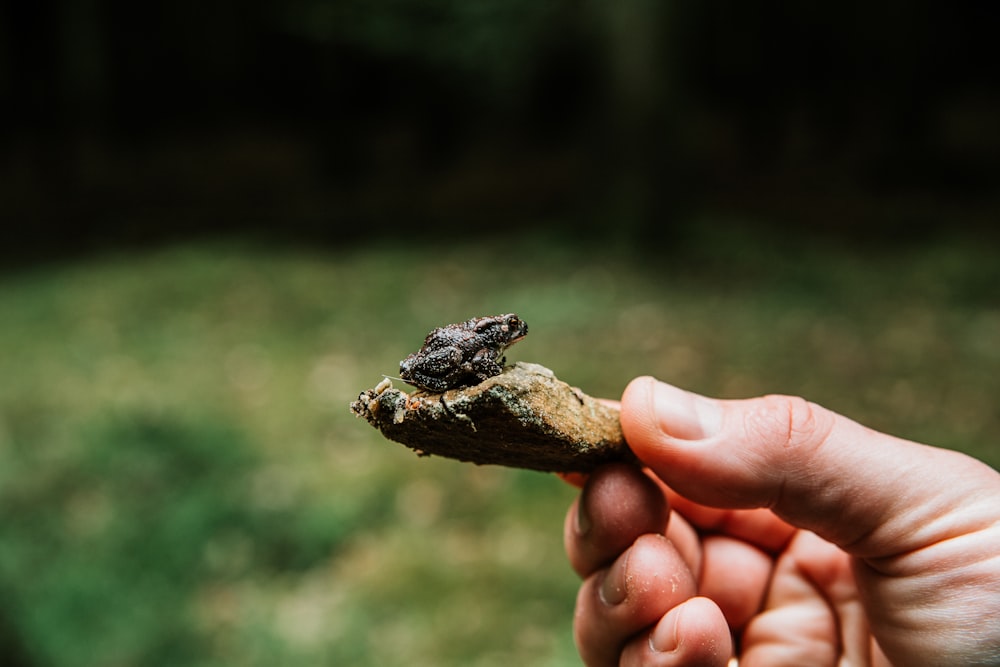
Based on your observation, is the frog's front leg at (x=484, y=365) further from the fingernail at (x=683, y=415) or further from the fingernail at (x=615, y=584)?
the fingernail at (x=615, y=584)

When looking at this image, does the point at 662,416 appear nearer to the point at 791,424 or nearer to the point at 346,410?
the point at 791,424

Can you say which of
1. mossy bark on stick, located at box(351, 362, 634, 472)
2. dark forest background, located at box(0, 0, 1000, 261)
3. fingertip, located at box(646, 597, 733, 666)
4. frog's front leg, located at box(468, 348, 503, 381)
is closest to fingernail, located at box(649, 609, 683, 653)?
fingertip, located at box(646, 597, 733, 666)

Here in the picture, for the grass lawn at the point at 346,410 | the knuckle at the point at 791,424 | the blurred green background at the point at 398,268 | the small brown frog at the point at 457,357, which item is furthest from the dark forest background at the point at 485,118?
the small brown frog at the point at 457,357

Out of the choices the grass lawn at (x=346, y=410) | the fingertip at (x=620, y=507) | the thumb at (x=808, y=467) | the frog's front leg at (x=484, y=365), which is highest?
the frog's front leg at (x=484, y=365)

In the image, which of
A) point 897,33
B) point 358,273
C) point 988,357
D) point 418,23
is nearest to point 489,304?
point 358,273

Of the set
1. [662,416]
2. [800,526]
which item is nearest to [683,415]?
[662,416]

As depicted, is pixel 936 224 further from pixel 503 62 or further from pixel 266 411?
pixel 266 411
